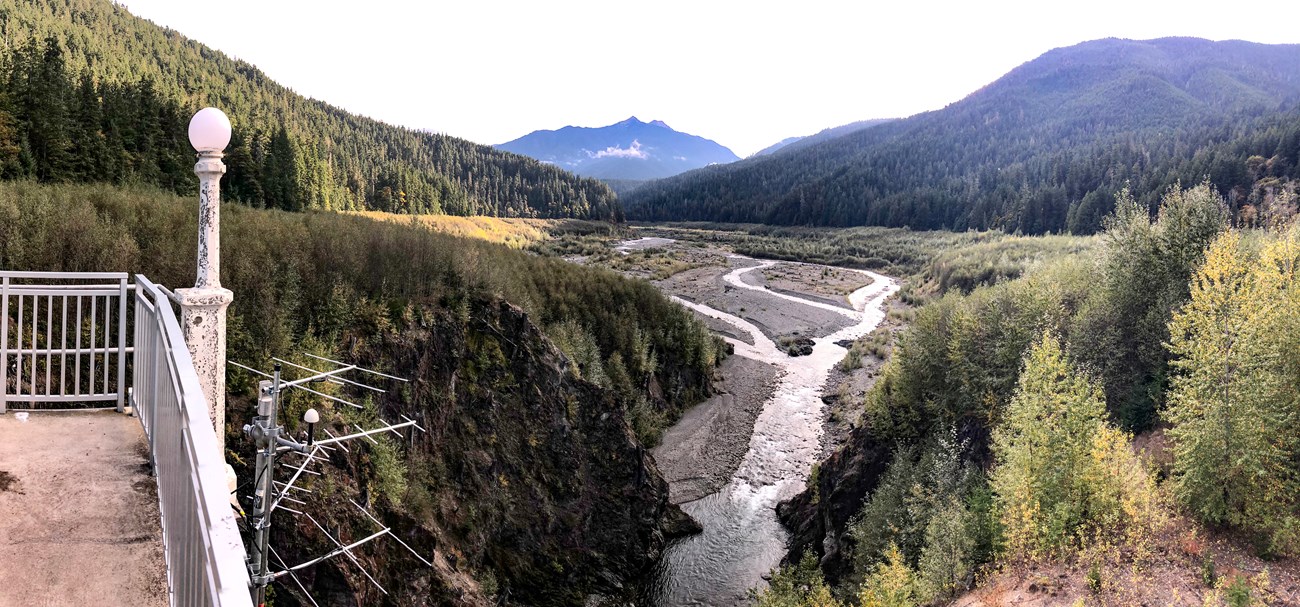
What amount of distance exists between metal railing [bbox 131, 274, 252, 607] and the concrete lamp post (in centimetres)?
26

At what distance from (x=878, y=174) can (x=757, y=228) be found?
4885 cm

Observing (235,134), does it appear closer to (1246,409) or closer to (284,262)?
(284,262)

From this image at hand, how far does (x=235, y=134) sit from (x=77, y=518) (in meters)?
55.0

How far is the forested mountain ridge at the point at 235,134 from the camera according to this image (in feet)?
115

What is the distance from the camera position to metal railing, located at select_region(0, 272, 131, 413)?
19.8 feet

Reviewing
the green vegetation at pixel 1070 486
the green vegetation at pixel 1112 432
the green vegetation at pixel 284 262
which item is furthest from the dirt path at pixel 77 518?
the green vegetation at pixel 1070 486

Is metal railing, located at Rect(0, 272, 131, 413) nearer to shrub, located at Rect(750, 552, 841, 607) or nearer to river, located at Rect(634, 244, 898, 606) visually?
shrub, located at Rect(750, 552, 841, 607)

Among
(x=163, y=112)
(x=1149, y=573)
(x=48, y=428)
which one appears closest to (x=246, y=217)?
(x=48, y=428)

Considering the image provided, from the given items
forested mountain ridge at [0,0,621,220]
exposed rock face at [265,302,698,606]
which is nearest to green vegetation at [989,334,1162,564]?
exposed rock face at [265,302,698,606]

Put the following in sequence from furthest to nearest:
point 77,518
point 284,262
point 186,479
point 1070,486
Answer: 1. point 284,262
2. point 1070,486
3. point 77,518
4. point 186,479

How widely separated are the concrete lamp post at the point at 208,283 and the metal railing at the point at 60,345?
144 centimetres

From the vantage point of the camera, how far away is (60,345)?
10258 mm

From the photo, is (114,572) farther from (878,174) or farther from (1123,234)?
(878,174)

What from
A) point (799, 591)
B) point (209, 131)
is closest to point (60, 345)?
point (209, 131)
